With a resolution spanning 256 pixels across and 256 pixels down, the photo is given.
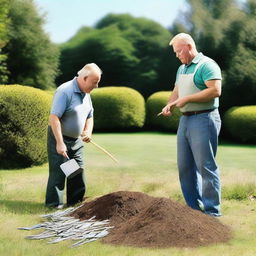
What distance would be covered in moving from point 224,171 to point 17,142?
371cm

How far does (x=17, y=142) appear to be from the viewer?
928 cm

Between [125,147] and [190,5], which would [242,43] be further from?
[125,147]

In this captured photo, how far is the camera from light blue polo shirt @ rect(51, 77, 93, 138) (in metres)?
5.85

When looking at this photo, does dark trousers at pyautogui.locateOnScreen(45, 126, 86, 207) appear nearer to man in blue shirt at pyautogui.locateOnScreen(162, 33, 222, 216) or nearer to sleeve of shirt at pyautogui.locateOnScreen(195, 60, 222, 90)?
man in blue shirt at pyautogui.locateOnScreen(162, 33, 222, 216)

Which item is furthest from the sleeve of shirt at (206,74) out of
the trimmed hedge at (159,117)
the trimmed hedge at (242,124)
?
the trimmed hedge at (159,117)

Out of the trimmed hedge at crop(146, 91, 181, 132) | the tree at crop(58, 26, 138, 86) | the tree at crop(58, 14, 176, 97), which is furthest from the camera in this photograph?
the tree at crop(58, 26, 138, 86)

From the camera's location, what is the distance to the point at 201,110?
547 cm

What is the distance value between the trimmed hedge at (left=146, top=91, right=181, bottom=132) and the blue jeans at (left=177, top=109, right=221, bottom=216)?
11626 millimetres

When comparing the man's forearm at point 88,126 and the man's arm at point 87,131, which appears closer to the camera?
the man's arm at point 87,131

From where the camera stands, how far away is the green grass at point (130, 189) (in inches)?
175

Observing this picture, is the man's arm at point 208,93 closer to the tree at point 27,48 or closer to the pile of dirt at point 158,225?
the pile of dirt at point 158,225

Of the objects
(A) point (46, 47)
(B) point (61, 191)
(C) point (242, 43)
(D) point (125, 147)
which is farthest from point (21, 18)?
(B) point (61, 191)

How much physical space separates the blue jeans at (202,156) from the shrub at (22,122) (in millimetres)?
4112

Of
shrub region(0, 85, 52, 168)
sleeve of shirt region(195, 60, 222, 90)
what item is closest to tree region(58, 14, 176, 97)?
shrub region(0, 85, 52, 168)
